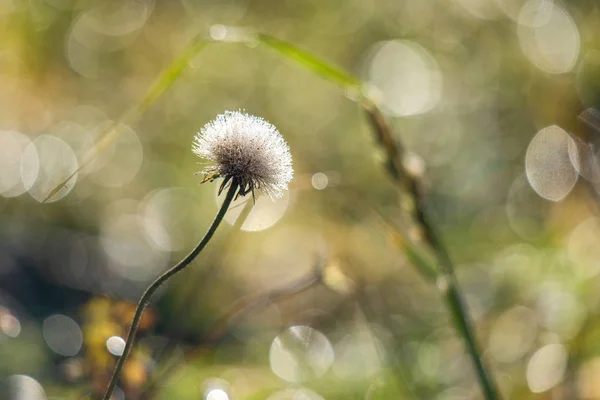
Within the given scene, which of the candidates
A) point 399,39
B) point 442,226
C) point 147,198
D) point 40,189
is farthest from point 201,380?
point 399,39

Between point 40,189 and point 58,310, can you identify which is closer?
point 58,310

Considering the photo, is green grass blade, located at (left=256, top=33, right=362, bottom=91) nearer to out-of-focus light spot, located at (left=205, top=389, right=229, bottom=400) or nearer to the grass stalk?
the grass stalk

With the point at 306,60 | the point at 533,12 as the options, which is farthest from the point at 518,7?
the point at 306,60

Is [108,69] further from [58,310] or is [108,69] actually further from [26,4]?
[58,310]

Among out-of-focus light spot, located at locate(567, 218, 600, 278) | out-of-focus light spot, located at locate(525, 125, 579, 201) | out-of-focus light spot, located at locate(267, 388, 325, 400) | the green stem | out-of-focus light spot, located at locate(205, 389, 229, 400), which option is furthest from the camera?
out-of-focus light spot, located at locate(525, 125, 579, 201)

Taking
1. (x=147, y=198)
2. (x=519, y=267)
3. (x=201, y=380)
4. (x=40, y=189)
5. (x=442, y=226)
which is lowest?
(x=201, y=380)

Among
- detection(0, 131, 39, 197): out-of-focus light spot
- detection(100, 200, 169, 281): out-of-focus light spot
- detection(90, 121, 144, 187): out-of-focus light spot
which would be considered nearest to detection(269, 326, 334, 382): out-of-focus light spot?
detection(100, 200, 169, 281): out-of-focus light spot

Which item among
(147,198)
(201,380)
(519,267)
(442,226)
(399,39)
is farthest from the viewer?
(399,39)
